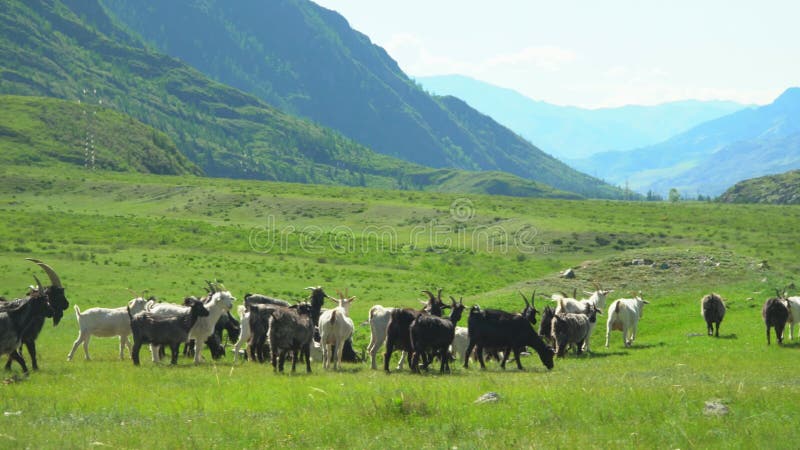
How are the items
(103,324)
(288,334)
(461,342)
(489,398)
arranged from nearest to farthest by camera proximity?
1. (489,398)
2. (288,334)
3. (103,324)
4. (461,342)

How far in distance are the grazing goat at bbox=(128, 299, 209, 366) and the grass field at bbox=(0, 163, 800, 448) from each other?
1.00 m

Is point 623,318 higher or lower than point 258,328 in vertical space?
lower

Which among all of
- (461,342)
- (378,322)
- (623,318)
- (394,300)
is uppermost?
(378,322)

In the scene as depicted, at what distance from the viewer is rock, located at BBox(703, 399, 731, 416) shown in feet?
47.5

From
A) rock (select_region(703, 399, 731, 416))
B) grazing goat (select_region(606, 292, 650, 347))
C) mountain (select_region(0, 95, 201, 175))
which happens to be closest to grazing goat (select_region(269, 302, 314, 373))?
rock (select_region(703, 399, 731, 416))

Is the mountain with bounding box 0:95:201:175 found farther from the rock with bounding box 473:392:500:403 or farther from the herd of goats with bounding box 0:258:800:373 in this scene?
the rock with bounding box 473:392:500:403

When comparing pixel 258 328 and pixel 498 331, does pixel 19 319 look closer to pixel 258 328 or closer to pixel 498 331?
pixel 258 328

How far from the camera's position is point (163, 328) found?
77.9ft

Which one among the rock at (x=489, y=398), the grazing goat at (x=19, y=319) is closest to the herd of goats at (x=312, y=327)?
the grazing goat at (x=19, y=319)

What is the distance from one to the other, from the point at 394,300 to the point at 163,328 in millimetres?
24825

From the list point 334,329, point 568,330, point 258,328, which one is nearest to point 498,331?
point 568,330

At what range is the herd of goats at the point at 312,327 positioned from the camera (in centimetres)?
2200

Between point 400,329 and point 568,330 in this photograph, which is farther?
point 568,330

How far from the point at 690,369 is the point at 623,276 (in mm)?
24536
